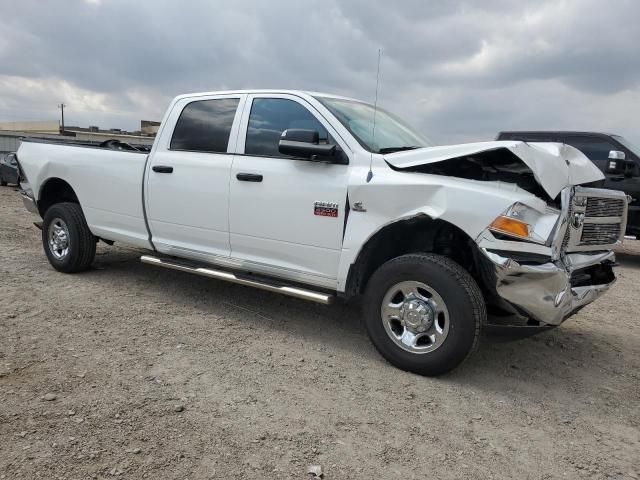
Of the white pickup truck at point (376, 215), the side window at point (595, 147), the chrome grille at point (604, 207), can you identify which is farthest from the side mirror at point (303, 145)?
the side window at point (595, 147)

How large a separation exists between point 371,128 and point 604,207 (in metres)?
1.86

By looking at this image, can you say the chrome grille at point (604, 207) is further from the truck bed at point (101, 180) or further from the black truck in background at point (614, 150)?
the black truck in background at point (614, 150)

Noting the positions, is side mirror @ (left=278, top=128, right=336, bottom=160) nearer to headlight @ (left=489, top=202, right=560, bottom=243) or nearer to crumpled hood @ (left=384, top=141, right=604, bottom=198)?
crumpled hood @ (left=384, top=141, right=604, bottom=198)

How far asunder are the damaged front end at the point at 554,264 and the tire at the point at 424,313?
0.74 ft

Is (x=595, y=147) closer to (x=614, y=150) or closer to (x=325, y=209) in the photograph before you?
(x=614, y=150)

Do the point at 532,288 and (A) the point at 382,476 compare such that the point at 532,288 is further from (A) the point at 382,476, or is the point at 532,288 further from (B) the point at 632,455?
(A) the point at 382,476

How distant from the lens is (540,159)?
133 inches

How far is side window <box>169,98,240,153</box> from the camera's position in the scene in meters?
4.75

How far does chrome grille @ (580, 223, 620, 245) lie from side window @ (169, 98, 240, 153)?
116 inches

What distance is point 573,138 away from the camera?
9672mm

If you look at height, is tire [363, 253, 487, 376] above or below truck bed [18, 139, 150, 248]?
below

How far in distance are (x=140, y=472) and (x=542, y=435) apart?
2.18 metres

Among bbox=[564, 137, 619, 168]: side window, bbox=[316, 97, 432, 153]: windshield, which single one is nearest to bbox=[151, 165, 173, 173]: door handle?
bbox=[316, 97, 432, 153]: windshield

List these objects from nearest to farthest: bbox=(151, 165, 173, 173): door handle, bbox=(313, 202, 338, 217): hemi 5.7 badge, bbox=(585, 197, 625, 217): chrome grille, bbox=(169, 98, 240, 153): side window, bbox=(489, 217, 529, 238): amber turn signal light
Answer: bbox=(489, 217, 529, 238): amber turn signal light < bbox=(585, 197, 625, 217): chrome grille < bbox=(313, 202, 338, 217): hemi 5.7 badge < bbox=(169, 98, 240, 153): side window < bbox=(151, 165, 173, 173): door handle
